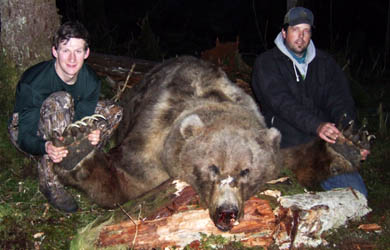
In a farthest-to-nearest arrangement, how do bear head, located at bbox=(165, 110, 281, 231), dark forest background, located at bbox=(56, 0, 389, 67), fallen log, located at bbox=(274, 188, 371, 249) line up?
dark forest background, located at bbox=(56, 0, 389, 67) → fallen log, located at bbox=(274, 188, 371, 249) → bear head, located at bbox=(165, 110, 281, 231)

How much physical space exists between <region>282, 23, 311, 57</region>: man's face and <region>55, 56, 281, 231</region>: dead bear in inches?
37.5

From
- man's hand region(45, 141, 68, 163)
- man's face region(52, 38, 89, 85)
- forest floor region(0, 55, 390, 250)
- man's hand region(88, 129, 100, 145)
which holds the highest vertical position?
man's face region(52, 38, 89, 85)

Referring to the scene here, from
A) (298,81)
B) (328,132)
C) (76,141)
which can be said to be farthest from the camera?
(298,81)

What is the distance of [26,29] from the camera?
5.11m

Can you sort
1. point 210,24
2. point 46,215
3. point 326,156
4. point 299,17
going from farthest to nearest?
point 210,24
point 299,17
point 326,156
point 46,215

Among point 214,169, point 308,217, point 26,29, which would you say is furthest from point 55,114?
point 308,217

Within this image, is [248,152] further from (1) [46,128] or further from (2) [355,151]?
(1) [46,128]

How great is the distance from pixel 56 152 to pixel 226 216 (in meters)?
1.46

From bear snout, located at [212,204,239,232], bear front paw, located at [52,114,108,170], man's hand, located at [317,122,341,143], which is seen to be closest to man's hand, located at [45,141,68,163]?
A: bear front paw, located at [52,114,108,170]

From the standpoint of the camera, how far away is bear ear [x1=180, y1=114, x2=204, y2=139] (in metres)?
3.69

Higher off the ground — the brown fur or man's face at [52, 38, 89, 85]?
man's face at [52, 38, 89, 85]

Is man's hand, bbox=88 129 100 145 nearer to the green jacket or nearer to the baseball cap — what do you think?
the green jacket

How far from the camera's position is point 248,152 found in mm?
3570

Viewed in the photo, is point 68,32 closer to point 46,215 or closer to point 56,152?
point 56,152
